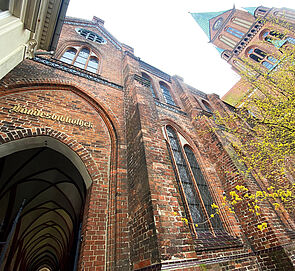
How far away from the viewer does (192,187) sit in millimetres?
5109

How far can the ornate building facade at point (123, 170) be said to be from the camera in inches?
111

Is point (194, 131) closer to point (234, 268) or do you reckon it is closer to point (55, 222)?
point (234, 268)

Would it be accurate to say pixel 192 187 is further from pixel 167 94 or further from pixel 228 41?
pixel 228 41

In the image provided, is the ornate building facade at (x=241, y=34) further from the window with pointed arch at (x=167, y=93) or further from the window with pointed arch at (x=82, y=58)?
the window with pointed arch at (x=82, y=58)

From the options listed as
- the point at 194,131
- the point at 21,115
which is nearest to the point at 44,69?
the point at 21,115

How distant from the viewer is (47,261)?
20.8 meters

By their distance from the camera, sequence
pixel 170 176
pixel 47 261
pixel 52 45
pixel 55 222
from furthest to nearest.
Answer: pixel 47 261
pixel 55 222
pixel 52 45
pixel 170 176

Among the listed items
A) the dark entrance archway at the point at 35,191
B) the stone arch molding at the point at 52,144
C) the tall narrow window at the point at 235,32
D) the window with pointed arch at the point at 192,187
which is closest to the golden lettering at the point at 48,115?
the stone arch molding at the point at 52,144

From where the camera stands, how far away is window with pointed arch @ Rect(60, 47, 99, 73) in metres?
6.71

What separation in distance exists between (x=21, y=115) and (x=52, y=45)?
2.33m

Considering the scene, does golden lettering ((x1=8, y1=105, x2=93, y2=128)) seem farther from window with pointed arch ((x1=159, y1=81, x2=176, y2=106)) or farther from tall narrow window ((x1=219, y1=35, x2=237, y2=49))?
tall narrow window ((x1=219, y1=35, x2=237, y2=49))

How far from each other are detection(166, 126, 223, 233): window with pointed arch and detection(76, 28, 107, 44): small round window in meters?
6.67

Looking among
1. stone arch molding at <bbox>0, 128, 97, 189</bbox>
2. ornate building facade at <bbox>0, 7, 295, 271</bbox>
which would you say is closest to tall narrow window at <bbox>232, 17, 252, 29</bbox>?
ornate building facade at <bbox>0, 7, 295, 271</bbox>

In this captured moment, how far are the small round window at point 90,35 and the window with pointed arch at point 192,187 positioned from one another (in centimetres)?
667
